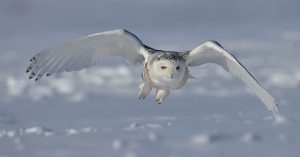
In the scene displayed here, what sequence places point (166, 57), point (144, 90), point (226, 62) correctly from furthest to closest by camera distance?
point (226, 62) → point (144, 90) → point (166, 57)

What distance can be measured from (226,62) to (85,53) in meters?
1.41

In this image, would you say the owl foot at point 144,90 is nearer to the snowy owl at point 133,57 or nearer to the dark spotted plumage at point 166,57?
the snowy owl at point 133,57

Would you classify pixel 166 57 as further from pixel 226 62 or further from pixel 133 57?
pixel 226 62

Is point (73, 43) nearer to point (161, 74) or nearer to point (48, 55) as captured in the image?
point (48, 55)

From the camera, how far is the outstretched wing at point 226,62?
7812mm

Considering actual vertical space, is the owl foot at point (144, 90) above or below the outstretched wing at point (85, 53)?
below

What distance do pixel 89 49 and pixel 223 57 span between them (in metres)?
1.34

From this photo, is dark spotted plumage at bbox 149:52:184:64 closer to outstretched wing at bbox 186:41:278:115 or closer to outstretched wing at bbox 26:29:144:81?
outstretched wing at bbox 186:41:278:115

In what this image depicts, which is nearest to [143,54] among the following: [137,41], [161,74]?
[137,41]

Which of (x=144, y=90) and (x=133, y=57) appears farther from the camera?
(x=133, y=57)

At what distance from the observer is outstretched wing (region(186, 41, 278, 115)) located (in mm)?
7812

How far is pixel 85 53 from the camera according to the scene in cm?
814

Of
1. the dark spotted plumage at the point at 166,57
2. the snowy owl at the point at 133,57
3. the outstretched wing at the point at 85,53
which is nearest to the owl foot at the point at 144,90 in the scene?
the snowy owl at the point at 133,57

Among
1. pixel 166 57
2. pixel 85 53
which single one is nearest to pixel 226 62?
pixel 166 57
